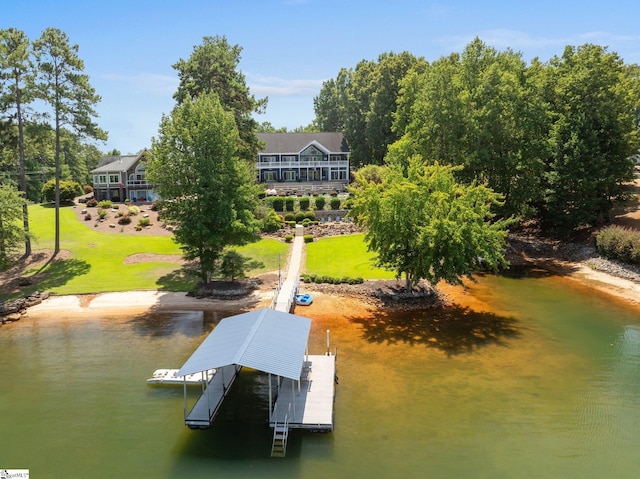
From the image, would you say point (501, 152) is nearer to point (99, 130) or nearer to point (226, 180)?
point (226, 180)

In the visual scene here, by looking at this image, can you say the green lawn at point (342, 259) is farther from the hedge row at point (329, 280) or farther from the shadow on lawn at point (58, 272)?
the shadow on lawn at point (58, 272)

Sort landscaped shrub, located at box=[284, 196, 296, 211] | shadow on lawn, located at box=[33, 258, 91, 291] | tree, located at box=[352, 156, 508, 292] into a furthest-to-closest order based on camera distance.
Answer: landscaped shrub, located at box=[284, 196, 296, 211]
shadow on lawn, located at box=[33, 258, 91, 291]
tree, located at box=[352, 156, 508, 292]

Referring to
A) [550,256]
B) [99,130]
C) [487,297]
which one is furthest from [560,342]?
[99,130]

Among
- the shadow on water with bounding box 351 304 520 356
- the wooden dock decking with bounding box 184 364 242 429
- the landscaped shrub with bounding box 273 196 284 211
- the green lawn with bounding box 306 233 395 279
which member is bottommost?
the wooden dock decking with bounding box 184 364 242 429

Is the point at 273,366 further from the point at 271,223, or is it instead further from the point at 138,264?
the point at 271,223

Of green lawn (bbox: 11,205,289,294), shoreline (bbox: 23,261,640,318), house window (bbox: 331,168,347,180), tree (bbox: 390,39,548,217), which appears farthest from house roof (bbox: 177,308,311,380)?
house window (bbox: 331,168,347,180)

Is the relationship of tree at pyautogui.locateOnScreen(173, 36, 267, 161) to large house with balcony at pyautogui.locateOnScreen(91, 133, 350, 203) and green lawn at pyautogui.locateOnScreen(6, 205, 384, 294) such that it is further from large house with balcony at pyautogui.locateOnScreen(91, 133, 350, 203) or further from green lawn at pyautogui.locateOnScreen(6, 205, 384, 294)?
large house with balcony at pyautogui.locateOnScreen(91, 133, 350, 203)

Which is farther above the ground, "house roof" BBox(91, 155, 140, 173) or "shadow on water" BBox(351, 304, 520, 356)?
"house roof" BBox(91, 155, 140, 173)
